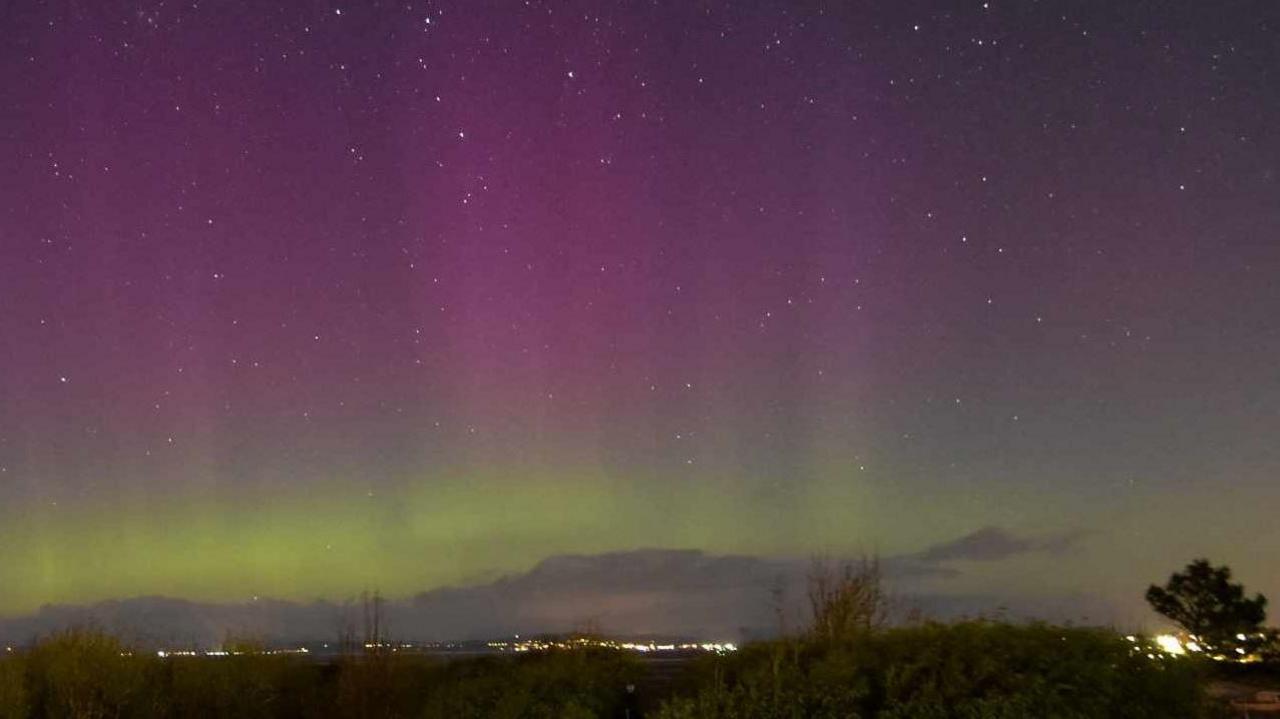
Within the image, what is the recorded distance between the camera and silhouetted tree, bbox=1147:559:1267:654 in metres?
38.3

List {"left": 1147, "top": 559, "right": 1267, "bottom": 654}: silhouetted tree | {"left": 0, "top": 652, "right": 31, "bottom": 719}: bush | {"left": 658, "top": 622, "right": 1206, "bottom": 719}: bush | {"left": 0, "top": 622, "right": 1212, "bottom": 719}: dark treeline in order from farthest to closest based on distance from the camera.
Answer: {"left": 1147, "top": 559, "right": 1267, "bottom": 654}: silhouetted tree < {"left": 0, "top": 652, "right": 31, "bottom": 719}: bush < {"left": 0, "top": 622, "right": 1212, "bottom": 719}: dark treeline < {"left": 658, "top": 622, "right": 1206, "bottom": 719}: bush

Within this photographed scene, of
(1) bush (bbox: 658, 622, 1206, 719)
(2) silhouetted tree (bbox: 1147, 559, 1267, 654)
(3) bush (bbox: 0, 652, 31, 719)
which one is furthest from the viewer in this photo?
(2) silhouetted tree (bbox: 1147, 559, 1267, 654)

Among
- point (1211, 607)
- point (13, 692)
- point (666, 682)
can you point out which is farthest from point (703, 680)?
point (1211, 607)

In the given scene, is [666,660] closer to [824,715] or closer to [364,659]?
[364,659]

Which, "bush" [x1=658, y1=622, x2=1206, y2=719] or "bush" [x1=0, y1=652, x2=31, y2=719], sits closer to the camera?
"bush" [x1=658, y1=622, x2=1206, y2=719]

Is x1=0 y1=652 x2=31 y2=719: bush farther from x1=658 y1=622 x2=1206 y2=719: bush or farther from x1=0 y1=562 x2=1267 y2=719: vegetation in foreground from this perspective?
x1=658 y1=622 x2=1206 y2=719: bush

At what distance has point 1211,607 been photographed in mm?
39781

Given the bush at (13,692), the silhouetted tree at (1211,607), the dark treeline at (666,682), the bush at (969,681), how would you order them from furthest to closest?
the silhouetted tree at (1211,607)
the bush at (13,692)
the dark treeline at (666,682)
the bush at (969,681)

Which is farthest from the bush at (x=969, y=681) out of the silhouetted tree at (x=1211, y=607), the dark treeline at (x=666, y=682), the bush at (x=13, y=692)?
the silhouetted tree at (x=1211, y=607)


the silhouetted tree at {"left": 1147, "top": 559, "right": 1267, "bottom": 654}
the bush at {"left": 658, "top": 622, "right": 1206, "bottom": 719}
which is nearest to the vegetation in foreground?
the bush at {"left": 658, "top": 622, "right": 1206, "bottom": 719}

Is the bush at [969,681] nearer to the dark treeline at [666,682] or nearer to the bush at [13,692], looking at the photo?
the dark treeline at [666,682]

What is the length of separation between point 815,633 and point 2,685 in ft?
38.0

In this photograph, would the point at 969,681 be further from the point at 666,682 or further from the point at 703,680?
the point at 666,682

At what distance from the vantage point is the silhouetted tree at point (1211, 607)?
126 ft
